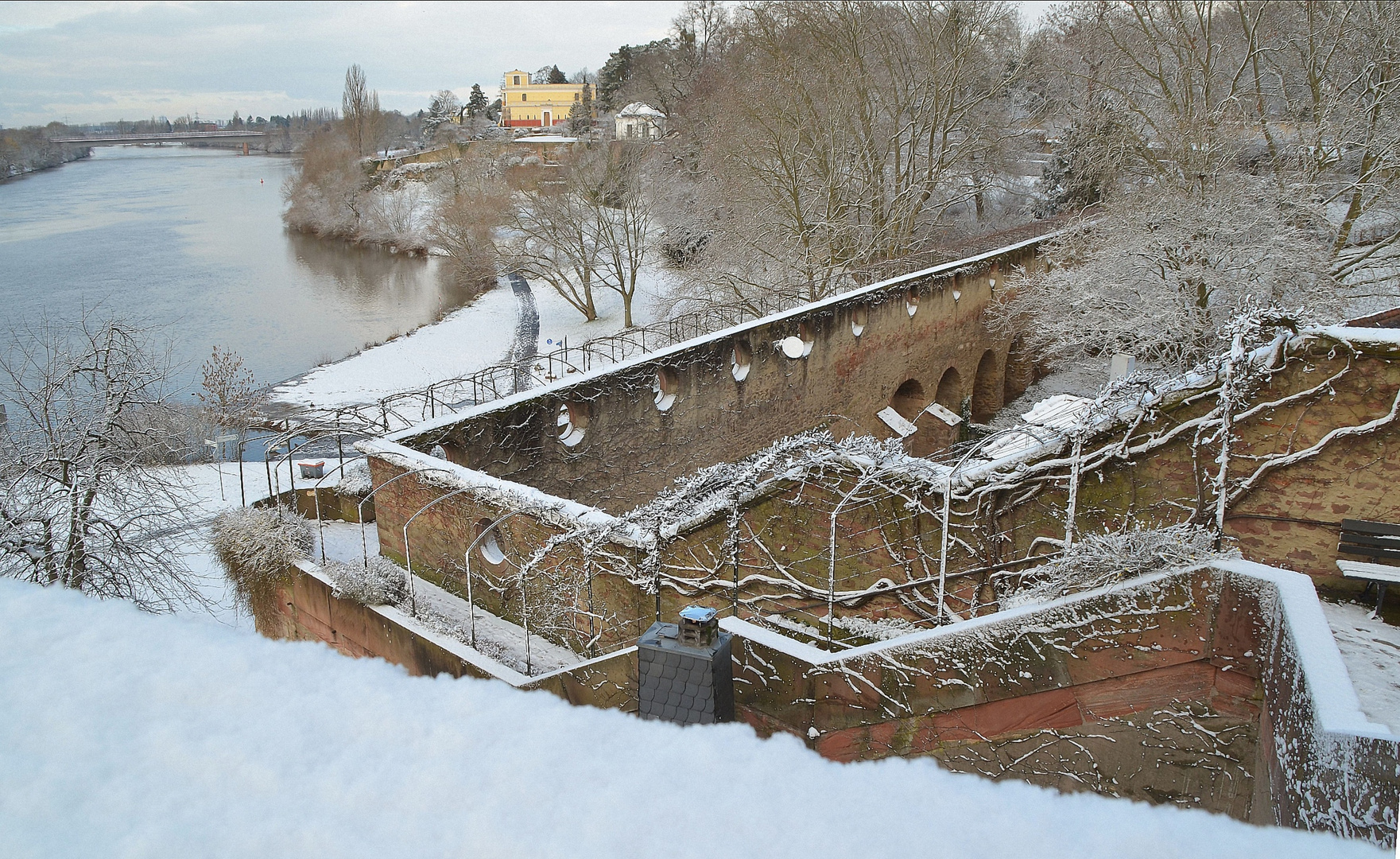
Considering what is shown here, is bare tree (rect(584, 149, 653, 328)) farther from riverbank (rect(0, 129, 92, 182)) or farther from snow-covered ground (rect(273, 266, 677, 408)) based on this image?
riverbank (rect(0, 129, 92, 182))

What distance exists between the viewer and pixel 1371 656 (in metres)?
5.55

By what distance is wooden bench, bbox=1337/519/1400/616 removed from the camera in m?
6.12

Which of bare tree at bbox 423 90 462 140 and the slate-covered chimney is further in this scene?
bare tree at bbox 423 90 462 140

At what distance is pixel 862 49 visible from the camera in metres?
24.8

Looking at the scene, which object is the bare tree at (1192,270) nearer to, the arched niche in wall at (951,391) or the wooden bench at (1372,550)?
the arched niche in wall at (951,391)

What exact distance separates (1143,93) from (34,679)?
2205 cm

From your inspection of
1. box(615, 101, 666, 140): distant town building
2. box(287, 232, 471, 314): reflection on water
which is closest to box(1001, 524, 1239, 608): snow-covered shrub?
box(287, 232, 471, 314): reflection on water

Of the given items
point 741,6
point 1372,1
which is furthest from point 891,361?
point 741,6

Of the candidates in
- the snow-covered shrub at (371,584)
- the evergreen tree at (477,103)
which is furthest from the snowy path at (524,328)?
the evergreen tree at (477,103)

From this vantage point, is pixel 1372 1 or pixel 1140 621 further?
pixel 1372 1

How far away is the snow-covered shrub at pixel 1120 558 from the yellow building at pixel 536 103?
9888cm

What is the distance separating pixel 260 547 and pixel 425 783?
8.16 meters

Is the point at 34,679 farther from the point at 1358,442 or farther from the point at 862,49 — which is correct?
the point at 862,49

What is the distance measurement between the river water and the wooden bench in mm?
19410
